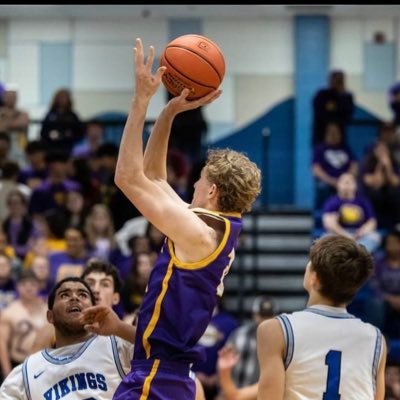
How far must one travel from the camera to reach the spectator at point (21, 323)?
9.73 metres

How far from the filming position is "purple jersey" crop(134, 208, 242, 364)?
4.30m

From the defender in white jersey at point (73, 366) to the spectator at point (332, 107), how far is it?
931 cm

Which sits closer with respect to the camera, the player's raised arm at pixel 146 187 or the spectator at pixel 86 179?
the player's raised arm at pixel 146 187

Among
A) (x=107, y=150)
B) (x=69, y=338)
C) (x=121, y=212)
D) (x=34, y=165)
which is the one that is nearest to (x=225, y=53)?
(x=107, y=150)

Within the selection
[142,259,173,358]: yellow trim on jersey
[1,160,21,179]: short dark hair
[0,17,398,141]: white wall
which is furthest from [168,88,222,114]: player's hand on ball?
[0,17,398,141]: white wall

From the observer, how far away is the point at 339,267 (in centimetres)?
447

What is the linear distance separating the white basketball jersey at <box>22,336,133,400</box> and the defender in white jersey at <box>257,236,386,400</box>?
32.3 inches

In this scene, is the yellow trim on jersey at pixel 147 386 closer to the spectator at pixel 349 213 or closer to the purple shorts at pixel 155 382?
the purple shorts at pixel 155 382

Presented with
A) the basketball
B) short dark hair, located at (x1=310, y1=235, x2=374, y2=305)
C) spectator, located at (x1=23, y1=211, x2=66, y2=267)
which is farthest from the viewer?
spectator, located at (x1=23, y1=211, x2=66, y2=267)

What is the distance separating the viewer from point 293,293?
1313 centimetres

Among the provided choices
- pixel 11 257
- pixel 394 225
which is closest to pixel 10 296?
pixel 11 257

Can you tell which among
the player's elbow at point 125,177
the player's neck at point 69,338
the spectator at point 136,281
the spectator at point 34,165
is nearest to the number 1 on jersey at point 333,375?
the player's elbow at point 125,177

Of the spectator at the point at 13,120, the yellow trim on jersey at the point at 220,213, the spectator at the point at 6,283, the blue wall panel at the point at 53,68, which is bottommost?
the spectator at the point at 6,283

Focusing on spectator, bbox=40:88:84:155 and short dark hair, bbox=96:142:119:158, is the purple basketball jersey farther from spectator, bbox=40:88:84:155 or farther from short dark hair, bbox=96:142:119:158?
spectator, bbox=40:88:84:155
